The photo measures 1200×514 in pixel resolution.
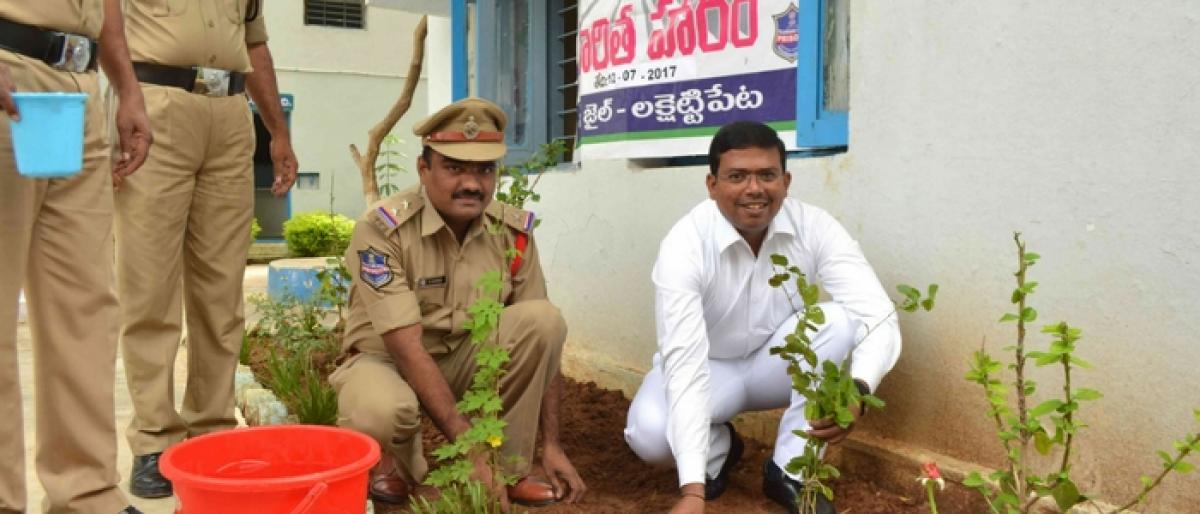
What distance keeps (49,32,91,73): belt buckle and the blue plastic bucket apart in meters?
0.39

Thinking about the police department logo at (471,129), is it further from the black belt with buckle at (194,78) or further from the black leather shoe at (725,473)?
the black leather shoe at (725,473)

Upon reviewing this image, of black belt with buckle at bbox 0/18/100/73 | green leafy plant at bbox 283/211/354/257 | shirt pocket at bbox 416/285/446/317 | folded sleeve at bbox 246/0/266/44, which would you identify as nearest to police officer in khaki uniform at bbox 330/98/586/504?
shirt pocket at bbox 416/285/446/317

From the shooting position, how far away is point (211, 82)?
3.32 m

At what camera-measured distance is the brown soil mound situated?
3.12 meters

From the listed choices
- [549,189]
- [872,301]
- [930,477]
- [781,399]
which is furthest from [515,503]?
[549,189]

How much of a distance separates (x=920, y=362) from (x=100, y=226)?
234 centimetres

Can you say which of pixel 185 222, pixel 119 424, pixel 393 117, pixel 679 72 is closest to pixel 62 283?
pixel 185 222

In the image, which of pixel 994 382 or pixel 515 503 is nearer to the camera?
pixel 994 382

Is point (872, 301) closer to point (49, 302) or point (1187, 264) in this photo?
point (1187, 264)

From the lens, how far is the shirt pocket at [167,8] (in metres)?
3.18

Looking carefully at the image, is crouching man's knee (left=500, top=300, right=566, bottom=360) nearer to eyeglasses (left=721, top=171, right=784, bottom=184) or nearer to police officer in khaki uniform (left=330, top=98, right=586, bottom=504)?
police officer in khaki uniform (left=330, top=98, right=586, bottom=504)

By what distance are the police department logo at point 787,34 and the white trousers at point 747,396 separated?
0.93m

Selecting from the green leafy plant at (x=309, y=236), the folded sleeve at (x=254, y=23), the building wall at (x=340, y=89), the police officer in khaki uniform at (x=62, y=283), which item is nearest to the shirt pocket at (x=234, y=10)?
the folded sleeve at (x=254, y=23)

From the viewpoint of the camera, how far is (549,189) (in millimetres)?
5160
